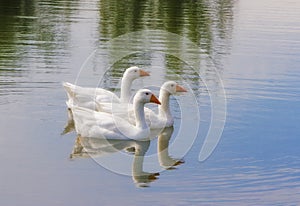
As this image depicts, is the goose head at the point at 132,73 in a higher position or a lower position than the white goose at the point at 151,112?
higher

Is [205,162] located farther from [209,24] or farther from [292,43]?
[209,24]

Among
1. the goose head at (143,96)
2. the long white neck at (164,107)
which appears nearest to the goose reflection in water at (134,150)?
the long white neck at (164,107)

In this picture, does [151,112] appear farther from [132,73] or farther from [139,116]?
[132,73]

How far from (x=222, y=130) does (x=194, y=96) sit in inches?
96.2

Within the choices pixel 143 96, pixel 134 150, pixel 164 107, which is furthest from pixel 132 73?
pixel 134 150

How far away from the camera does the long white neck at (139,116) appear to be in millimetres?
12469

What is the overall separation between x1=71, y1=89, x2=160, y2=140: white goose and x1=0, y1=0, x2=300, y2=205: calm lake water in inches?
12.1

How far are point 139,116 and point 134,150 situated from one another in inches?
30.1

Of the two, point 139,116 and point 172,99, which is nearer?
point 139,116

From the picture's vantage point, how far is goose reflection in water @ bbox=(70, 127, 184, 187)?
1076 centimetres

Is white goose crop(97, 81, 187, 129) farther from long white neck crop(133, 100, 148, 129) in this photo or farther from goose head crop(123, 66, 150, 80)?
goose head crop(123, 66, 150, 80)

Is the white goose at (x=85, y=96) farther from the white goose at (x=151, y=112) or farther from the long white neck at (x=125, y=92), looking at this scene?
the white goose at (x=151, y=112)

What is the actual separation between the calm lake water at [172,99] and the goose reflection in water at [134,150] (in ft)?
0.40

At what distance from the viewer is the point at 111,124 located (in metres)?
12.2
